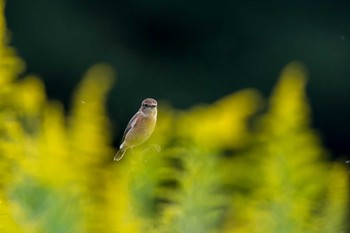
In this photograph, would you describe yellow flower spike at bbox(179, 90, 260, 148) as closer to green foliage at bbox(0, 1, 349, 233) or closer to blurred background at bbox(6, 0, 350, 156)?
green foliage at bbox(0, 1, 349, 233)

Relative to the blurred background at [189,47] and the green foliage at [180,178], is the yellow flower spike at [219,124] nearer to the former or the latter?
the green foliage at [180,178]

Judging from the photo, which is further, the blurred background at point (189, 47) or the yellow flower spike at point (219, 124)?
the blurred background at point (189, 47)

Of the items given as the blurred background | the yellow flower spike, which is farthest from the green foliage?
the blurred background

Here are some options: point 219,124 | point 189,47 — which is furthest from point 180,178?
point 189,47

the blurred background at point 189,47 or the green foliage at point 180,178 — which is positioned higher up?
the blurred background at point 189,47

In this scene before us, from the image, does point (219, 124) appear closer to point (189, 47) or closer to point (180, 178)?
point (180, 178)

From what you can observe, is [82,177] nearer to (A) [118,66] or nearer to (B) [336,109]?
(A) [118,66]

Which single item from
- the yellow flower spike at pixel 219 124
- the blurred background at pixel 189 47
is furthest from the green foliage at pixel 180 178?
the blurred background at pixel 189 47
